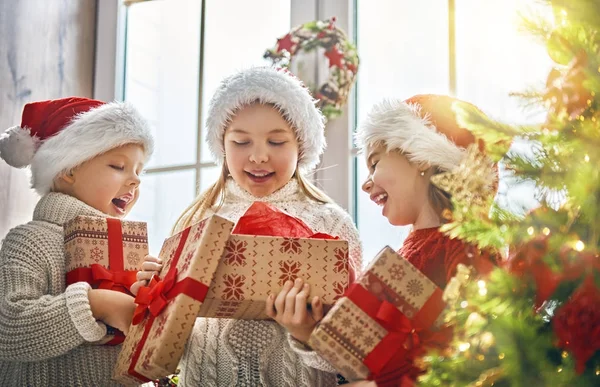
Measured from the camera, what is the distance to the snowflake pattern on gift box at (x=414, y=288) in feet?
4.30

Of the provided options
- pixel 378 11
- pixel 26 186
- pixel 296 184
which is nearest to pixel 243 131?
pixel 296 184

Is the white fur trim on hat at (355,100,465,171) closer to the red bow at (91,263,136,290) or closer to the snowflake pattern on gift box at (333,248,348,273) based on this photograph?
the snowflake pattern on gift box at (333,248,348,273)

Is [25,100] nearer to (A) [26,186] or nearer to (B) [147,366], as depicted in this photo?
(A) [26,186]

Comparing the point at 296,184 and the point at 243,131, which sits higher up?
the point at 243,131

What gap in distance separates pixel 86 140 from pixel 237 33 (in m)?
0.89

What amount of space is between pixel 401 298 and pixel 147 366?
1.51ft

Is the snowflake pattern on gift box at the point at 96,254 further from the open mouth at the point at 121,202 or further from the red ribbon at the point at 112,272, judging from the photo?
the open mouth at the point at 121,202

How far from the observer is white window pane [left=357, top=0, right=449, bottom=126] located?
89.9 inches

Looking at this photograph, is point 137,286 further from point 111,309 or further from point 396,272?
point 396,272

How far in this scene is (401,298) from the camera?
1.31m

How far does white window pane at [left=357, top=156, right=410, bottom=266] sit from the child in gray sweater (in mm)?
695

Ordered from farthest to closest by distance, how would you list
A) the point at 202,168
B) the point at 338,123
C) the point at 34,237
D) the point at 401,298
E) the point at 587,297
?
the point at 202,168 → the point at 338,123 → the point at 34,237 → the point at 401,298 → the point at 587,297

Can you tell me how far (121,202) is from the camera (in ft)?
6.32

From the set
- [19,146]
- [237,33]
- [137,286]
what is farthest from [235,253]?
[237,33]
